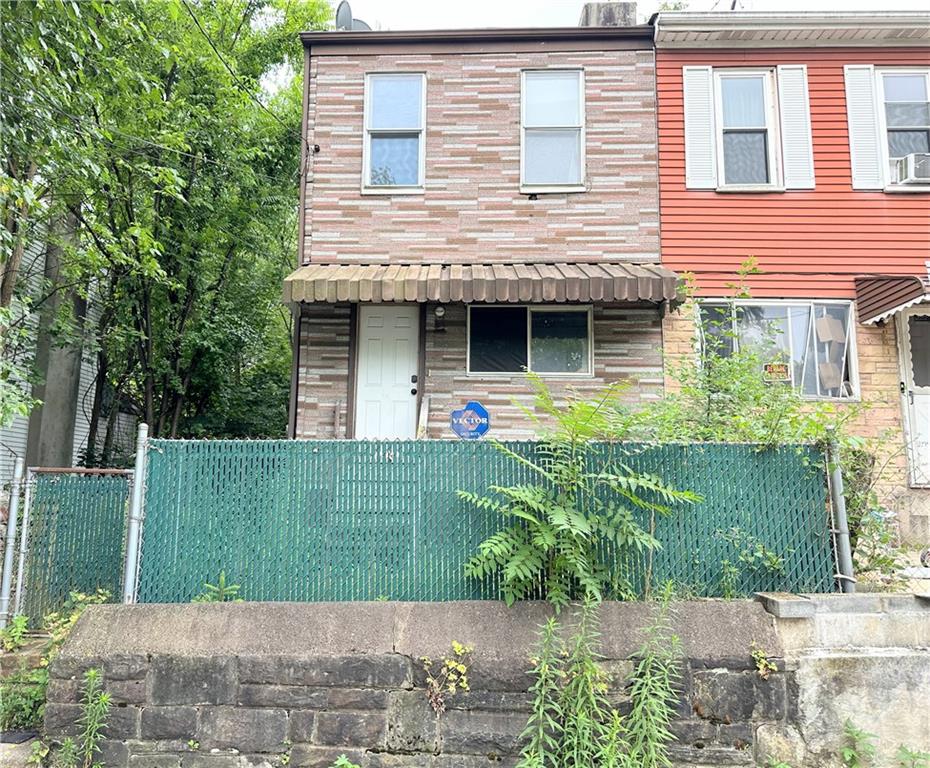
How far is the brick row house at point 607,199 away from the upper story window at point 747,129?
0.03 meters

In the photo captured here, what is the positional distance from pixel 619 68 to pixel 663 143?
1208 mm

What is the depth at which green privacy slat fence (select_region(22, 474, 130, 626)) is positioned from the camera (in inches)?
184

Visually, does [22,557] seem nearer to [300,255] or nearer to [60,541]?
[60,541]

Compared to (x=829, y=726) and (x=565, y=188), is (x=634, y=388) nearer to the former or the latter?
(x=565, y=188)

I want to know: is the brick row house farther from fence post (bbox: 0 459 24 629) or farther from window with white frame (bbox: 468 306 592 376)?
fence post (bbox: 0 459 24 629)

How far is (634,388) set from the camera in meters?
7.42

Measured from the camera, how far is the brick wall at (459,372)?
7.40m

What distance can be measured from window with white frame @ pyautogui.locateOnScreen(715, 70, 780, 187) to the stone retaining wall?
19.8 feet

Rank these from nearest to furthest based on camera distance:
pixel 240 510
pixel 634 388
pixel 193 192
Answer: pixel 240 510 < pixel 634 388 < pixel 193 192

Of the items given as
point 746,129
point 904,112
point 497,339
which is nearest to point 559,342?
point 497,339

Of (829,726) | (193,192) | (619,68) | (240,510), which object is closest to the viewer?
(829,726)

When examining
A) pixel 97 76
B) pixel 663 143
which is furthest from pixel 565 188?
pixel 97 76

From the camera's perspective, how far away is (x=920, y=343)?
24.4 feet

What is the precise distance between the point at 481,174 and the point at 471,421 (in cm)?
333
